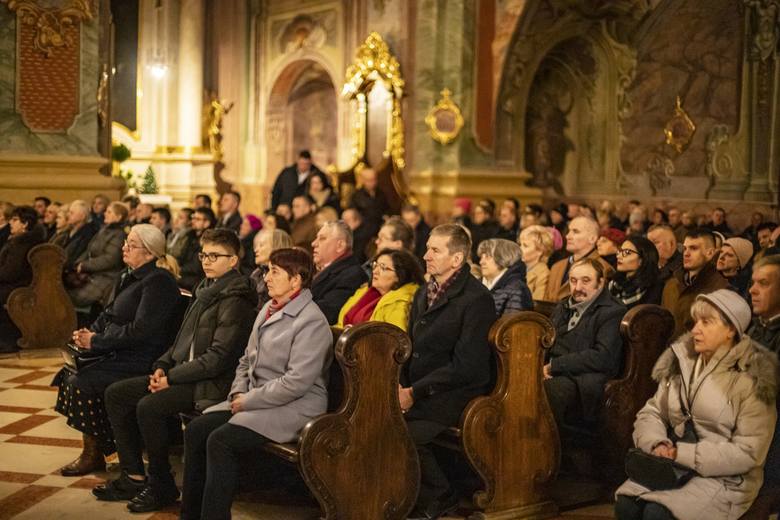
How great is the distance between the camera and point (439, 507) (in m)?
4.84

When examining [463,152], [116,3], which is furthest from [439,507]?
[116,3]

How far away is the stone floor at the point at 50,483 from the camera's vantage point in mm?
4918

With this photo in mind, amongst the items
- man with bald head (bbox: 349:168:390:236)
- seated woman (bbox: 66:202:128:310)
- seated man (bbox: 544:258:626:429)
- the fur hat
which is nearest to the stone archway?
man with bald head (bbox: 349:168:390:236)

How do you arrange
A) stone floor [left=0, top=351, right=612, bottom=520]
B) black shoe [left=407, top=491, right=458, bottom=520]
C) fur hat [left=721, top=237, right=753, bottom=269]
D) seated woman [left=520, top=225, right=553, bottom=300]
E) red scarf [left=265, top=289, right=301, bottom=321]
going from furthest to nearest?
seated woman [left=520, top=225, right=553, bottom=300]
fur hat [left=721, top=237, right=753, bottom=269]
stone floor [left=0, top=351, right=612, bottom=520]
black shoe [left=407, top=491, right=458, bottom=520]
red scarf [left=265, top=289, right=301, bottom=321]

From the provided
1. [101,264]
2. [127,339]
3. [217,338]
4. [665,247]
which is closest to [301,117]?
[101,264]

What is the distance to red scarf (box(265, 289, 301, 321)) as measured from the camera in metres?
4.67

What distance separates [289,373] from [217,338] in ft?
2.08

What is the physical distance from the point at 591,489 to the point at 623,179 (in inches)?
463

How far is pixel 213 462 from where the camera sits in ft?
14.6

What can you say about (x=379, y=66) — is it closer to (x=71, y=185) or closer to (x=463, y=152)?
(x=463, y=152)

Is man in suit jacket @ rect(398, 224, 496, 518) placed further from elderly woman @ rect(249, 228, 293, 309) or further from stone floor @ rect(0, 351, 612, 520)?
elderly woman @ rect(249, 228, 293, 309)

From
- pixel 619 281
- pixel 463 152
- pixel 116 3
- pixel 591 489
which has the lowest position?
pixel 591 489

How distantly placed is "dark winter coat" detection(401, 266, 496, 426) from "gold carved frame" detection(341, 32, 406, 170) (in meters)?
10.6

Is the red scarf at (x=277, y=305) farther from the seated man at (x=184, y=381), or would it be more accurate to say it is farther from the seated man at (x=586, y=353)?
the seated man at (x=586, y=353)
